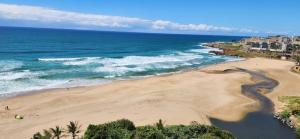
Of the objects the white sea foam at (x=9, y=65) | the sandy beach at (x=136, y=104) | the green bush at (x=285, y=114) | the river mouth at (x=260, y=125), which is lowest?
the river mouth at (x=260, y=125)

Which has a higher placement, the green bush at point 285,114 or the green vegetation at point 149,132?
the green vegetation at point 149,132

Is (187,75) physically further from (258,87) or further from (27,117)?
(27,117)

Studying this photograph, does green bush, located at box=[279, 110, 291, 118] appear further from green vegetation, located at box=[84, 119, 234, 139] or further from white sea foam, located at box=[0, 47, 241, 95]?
white sea foam, located at box=[0, 47, 241, 95]

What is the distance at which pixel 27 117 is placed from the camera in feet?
124

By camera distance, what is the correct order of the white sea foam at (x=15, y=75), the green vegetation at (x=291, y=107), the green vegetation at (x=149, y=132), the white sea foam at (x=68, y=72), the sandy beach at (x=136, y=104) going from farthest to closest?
the white sea foam at (x=15, y=75) < the white sea foam at (x=68, y=72) < the green vegetation at (x=291, y=107) < the sandy beach at (x=136, y=104) < the green vegetation at (x=149, y=132)

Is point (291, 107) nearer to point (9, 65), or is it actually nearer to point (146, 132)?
point (146, 132)

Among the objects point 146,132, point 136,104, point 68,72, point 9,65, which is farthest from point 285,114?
point 9,65

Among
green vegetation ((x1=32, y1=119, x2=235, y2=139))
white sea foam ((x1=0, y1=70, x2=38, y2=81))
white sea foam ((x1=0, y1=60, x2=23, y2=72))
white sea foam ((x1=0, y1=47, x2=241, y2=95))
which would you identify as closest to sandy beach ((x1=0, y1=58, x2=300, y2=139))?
white sea foam ((x1=0, y1=47, x2=241, y2=95))

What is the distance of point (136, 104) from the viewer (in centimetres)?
4353

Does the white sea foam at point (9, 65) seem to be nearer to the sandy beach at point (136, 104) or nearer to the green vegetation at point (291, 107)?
the sandy beach at point (136, 104)

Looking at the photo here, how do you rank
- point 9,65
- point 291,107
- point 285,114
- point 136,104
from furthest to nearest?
point 9,65 < point 291,107 < point 136,104 < point 285,114

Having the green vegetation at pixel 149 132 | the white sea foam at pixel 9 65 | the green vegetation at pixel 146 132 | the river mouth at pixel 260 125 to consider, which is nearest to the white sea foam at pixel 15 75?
the white sea foam at pixel 9 65

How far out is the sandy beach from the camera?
121ft

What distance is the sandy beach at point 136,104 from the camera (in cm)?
3684
